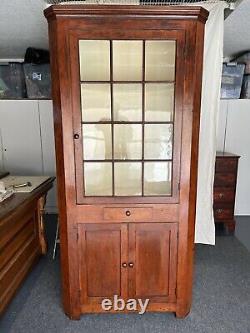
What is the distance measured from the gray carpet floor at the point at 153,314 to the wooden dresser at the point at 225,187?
0.72 metres

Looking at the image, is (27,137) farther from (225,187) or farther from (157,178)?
(225,187)

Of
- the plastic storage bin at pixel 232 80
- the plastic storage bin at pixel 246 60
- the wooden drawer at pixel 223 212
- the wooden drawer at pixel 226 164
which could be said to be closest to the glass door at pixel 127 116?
the wooden drawer at pixel 226 164

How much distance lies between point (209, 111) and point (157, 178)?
66cm

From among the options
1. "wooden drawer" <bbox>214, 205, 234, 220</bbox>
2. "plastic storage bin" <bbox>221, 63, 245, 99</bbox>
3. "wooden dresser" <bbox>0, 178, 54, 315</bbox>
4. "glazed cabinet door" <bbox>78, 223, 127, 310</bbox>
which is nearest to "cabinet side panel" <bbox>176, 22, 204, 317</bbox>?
"glazed cabinet door" <bbox>78, 223, 127, 310</bbox>

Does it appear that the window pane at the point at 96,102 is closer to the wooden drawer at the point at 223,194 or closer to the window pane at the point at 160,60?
the window pane at the point at 160,60

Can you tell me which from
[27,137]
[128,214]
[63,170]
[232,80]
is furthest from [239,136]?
[27,137]

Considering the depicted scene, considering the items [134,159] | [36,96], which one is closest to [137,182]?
[134,159]

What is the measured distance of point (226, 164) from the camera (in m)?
3.04

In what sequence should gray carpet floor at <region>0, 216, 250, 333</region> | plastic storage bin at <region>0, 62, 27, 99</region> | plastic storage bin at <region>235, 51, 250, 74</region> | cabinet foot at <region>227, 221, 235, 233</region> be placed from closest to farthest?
gray carpet floor at <region>0, 216, 250, 333</region> → cabinet foot at <region>227, 221, 235, 233</region> → plastic storage bin at <region>235, 51, 250, 74</region> → plastic storage bin at <region>0, 62, 27, 99</region>

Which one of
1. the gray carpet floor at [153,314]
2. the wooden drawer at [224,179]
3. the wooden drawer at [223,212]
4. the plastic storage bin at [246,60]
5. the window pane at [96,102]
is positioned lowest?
the gray carpet floor at [153,314]

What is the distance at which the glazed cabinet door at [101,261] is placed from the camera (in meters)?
1.70

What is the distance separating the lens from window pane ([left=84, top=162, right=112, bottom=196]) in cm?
164

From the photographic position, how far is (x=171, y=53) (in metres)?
1.53

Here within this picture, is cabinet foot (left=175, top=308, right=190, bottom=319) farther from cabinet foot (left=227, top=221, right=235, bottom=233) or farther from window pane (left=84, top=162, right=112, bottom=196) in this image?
cabinet foot (left=227, top=221, right=235, bottom=233)
